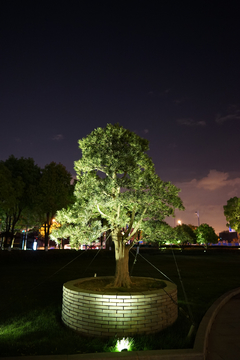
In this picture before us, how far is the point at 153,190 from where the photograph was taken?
8.47 metres

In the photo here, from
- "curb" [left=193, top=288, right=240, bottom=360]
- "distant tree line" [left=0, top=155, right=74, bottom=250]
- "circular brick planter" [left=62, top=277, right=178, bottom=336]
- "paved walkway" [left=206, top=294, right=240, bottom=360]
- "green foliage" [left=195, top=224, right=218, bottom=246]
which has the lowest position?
"paved walkway" [left=206, top=294, right=240, bottom=360]

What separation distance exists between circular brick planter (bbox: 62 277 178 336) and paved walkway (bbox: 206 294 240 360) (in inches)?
48.5

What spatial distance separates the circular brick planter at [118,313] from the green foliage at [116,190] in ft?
8.80

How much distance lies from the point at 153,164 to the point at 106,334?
593cm

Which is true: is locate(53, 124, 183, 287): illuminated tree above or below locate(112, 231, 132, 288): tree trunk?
above

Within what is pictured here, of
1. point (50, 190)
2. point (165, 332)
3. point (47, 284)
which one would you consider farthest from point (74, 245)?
point (50, 190)

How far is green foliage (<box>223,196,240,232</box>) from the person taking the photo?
40594mm

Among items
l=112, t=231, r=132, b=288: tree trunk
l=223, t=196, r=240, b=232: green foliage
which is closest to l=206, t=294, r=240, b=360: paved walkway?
l=112, t=231, r=132, b=288: tree trunk

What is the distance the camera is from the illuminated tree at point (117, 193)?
844 cm

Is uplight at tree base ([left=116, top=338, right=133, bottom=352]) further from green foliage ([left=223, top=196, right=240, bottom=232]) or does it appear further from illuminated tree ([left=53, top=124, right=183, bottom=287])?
green foliage ([left=223, top=196, right=240, bottom=232])

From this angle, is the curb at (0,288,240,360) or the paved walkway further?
the paved walkway

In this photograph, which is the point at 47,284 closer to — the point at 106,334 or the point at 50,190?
the point at 106,334

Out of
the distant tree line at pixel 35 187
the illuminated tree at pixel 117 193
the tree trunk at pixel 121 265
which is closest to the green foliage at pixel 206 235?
the distant tree line at pixel 35 187

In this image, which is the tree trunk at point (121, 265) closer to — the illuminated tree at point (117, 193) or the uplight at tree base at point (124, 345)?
the illuminated tree at point (117, 193)
